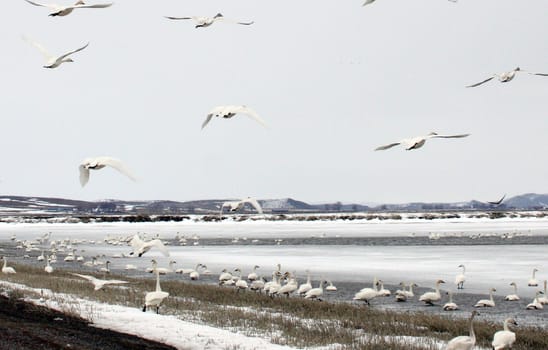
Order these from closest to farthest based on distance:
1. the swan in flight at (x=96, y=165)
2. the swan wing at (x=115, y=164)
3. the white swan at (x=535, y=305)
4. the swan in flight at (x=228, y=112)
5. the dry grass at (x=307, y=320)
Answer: the swan wing at (x=115, y=164), the swan in flight at (x=96, y=165), the swan in flight at (x=228, y=112), the dry grass at (x=307, y=320), the white swan at (x=535, y=305)

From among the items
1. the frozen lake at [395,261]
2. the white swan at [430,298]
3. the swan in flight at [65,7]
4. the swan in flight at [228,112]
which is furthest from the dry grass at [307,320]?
the swan in flight at [65,7]

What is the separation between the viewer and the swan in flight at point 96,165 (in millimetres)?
11002

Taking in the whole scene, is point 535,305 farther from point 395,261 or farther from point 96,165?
point 395,261

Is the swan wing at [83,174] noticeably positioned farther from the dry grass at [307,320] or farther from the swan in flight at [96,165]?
the dry grass at [307,320]

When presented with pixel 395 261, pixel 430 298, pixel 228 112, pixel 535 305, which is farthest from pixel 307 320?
pixel 395 261

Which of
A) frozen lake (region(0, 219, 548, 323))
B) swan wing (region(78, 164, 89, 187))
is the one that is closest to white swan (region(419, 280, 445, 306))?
frozen lake (region(0, 219, 548, 323))

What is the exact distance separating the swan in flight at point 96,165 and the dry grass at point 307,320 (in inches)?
209

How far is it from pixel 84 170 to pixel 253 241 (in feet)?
162

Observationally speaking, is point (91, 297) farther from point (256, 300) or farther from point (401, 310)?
point (401, 310)

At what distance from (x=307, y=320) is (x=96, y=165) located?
329 inches

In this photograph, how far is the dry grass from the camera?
603 inches

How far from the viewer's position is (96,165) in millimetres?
11352

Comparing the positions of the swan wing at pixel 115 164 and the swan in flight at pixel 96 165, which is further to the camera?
the swan in flight at pixel 96 165

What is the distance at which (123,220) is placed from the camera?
125 metres
